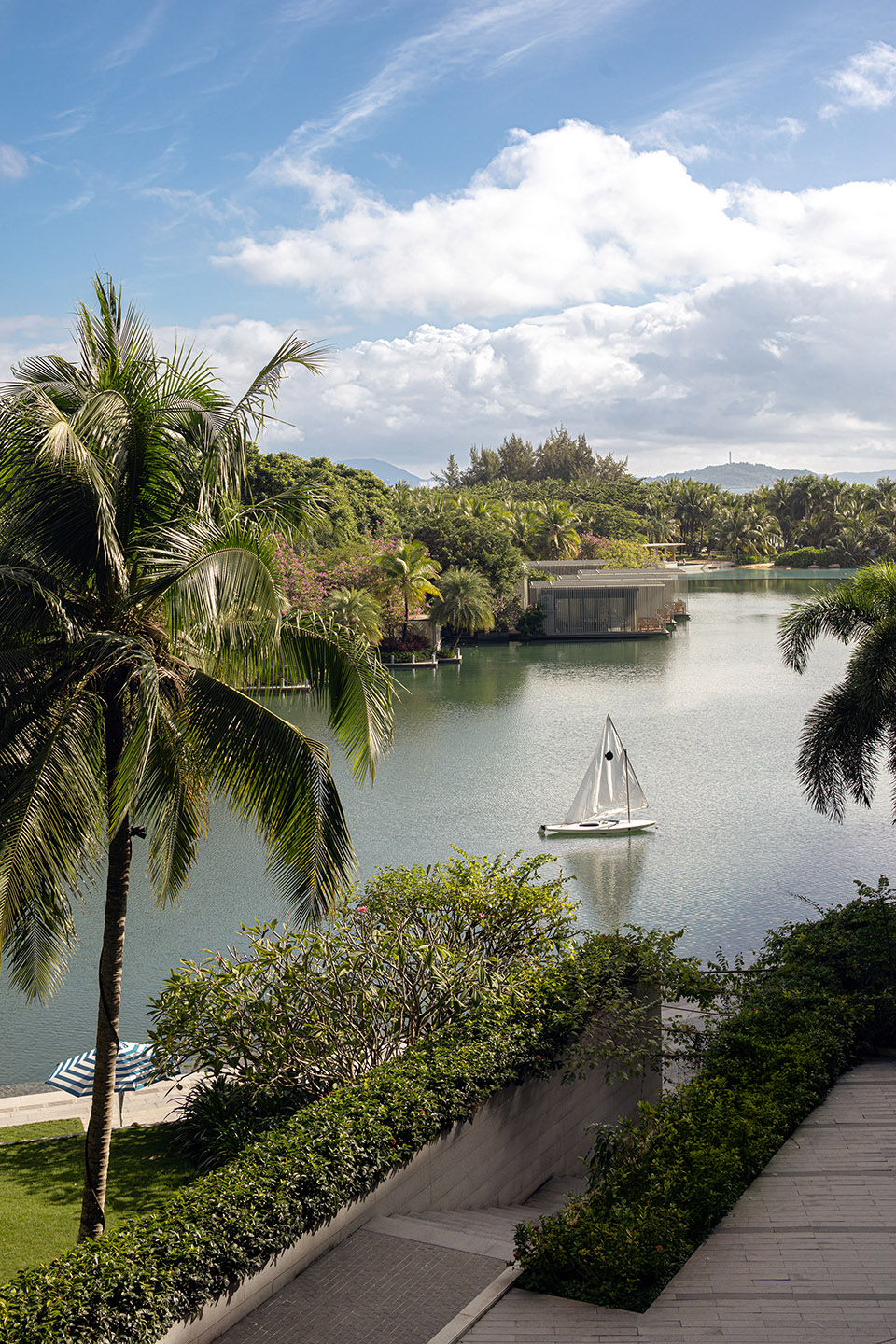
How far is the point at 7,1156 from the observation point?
11.1m

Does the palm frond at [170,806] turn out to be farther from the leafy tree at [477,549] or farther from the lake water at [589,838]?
the leafy tree at [477,549]

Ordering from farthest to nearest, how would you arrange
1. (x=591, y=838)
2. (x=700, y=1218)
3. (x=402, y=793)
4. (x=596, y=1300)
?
1. (x=402, y=793)
2. (x=591, y=838)
3. (x=700, y=1218)
4. (x=596, y=1300)

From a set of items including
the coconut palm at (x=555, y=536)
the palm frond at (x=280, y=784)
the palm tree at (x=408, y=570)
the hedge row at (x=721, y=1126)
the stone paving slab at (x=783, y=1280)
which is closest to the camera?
the stone paving slab at (x=783, y=1280)

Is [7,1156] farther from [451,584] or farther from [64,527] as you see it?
[451,584]

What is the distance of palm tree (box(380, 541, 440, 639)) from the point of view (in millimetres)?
54812

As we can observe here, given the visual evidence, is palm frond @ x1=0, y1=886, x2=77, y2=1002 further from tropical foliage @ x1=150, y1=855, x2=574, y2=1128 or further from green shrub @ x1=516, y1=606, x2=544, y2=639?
green shrub @ x1=516, y1=606, x2=544, y2=639

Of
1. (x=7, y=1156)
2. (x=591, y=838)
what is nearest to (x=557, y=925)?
(x=7, y=1156)

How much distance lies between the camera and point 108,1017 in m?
8.41

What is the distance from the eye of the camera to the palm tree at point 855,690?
15.5m

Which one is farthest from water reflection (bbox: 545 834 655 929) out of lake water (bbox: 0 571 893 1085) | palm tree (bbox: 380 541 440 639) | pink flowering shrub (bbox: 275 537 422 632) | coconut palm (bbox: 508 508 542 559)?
coconut palm (bbox: 508 508 542 559)

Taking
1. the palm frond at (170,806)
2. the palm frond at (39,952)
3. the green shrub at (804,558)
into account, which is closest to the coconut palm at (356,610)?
the palm frond at (170,806)

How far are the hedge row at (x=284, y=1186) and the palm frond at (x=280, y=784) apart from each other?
161cm

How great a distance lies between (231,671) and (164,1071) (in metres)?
4.28

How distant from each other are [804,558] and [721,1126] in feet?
354
